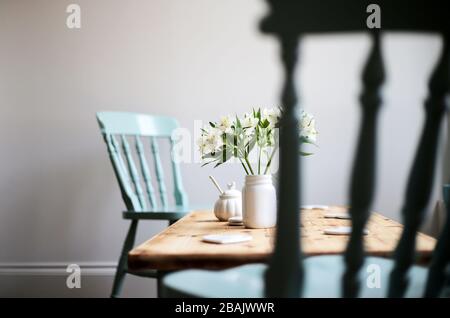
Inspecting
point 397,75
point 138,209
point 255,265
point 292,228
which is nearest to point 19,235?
point 138,209

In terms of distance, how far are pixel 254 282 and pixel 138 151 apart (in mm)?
1472

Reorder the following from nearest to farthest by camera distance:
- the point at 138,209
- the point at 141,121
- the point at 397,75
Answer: the point at 138,209
the point at 141,121
the point at 397,75

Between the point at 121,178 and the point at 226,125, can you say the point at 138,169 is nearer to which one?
the point at 121,178

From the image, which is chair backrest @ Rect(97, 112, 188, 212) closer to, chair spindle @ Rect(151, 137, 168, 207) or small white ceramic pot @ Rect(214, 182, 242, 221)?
chair spindle @ Rect(151, 137, 168, 207)

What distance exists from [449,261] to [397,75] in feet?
6.49

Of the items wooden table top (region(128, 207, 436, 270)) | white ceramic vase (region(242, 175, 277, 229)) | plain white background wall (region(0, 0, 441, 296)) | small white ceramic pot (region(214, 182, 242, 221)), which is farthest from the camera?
plain white background wall (region(0, 0, 441, 296))

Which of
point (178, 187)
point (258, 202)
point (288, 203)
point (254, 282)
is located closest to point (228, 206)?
point (258, 202)

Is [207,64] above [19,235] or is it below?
above

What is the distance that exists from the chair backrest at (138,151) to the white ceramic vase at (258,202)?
83 cm

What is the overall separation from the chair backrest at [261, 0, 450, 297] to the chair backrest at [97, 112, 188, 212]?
1.51 meters

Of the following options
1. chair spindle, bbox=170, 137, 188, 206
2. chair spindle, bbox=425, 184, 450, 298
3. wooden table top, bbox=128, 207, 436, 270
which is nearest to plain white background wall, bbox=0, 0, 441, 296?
chair spindle, bbox=170, 137, 188, 206

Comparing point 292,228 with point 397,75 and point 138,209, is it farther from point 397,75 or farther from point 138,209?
point 397,75

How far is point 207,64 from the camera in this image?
2.38 metres

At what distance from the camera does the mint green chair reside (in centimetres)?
181
